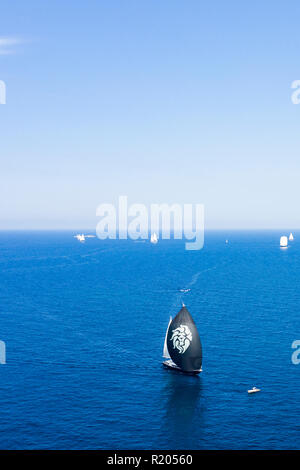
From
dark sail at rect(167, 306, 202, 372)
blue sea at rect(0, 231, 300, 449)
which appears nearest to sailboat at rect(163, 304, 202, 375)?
dark sail at rect(167, 306, 202, 372)

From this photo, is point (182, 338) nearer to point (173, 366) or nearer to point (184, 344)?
point (184, 344)

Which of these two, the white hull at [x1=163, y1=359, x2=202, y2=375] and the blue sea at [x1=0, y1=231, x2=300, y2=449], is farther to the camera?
the white hull at [x1=163, y1=359, x2=202, y2=375]

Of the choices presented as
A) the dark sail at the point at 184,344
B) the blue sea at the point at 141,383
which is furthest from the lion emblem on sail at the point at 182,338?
the blue sea at the point at 141,383

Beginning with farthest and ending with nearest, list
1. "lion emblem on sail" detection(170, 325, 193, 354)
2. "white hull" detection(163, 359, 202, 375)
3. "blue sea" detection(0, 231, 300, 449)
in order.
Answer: "lion emblem on sail" detection(170, 325, 193, 354), "white hull" detection(163, 359, 202, 375), "blue sea" detection(0, 231, 300, 449)

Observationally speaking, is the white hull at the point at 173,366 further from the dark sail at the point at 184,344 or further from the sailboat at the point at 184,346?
the dark sail at the point at 184,344

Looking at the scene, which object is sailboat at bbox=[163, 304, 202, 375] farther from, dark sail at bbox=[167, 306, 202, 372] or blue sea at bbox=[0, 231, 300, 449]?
blue sea at bbox=[0, 231, 300, 449]

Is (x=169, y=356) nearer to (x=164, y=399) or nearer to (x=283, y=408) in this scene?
(x=164, y=399)

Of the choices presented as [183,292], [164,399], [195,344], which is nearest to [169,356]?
[195,344]

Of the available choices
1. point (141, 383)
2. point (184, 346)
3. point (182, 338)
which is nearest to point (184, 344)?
point (184, 346)
